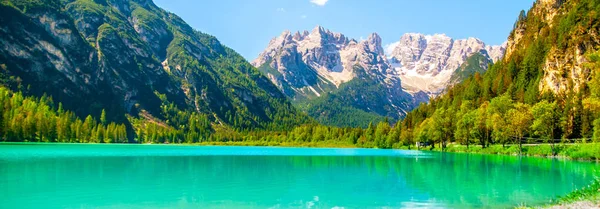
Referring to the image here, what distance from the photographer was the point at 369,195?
31922 millimetres

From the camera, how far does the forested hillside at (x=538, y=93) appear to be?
3797 inches

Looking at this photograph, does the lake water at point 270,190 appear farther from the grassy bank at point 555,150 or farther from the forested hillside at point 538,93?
the forested hillside at point 538,93

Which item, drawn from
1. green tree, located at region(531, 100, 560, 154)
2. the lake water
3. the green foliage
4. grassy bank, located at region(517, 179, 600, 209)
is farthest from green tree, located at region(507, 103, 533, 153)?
the green foliage

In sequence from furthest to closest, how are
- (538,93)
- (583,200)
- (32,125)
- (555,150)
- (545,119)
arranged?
(32,125)
(538,93)
(545,119)
(555,150)
(583,200)

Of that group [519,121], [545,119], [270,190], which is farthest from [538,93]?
[270,190]

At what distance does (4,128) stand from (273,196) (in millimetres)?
157520

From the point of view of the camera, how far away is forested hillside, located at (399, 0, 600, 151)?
316 ft

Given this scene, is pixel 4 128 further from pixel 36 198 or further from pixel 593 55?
pixel 593 55

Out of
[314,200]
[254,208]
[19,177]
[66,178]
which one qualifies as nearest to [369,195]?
[314,200]

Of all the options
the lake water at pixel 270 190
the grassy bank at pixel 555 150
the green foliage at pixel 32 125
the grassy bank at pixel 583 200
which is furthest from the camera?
the green foliage at pixel 32 125

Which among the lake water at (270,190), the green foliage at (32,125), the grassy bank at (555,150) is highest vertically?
the green foliage at (32,125)

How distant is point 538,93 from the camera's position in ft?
378

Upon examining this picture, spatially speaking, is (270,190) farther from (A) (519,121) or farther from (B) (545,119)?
(A) (519,121)

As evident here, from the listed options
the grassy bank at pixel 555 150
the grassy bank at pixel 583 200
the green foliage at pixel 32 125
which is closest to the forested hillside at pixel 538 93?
the grassy bank at pixel 555 150
